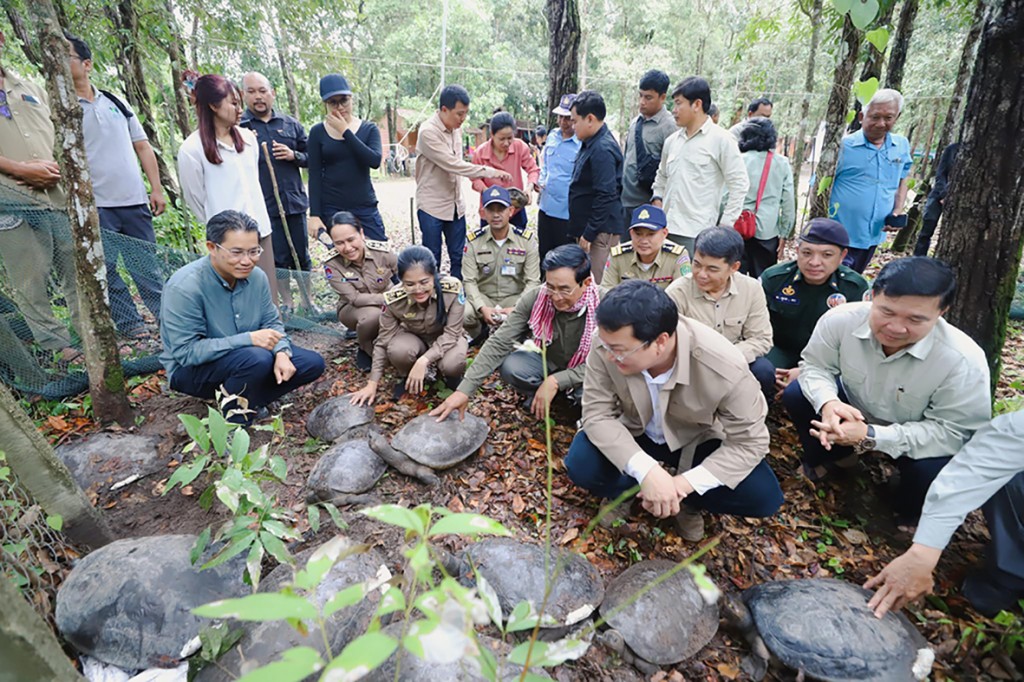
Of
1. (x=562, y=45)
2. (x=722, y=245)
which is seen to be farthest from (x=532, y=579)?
(x=562, y=45)

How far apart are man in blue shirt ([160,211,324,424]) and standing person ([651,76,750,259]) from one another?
10.1 feet

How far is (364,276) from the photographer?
13.5 ft

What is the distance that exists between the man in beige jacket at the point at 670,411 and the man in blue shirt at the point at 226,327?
6.46 feet

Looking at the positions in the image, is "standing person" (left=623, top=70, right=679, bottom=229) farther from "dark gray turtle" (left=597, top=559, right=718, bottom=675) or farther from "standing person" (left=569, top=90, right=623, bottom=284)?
"dark gray turtle" (left=597, top=559, right=718, bottom=675)

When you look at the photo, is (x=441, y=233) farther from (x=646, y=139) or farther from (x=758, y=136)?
(x=758, y=136)

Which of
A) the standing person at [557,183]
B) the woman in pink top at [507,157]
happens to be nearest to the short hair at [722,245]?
the standing person at [557,183]

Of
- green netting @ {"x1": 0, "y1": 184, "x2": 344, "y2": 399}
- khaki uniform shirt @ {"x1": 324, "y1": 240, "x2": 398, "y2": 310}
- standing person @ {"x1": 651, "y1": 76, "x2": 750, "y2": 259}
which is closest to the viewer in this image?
green netting @ {"x1": 0, "y1": 184, "x2": 344, "y2": 399}

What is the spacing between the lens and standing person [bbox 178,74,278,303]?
363 cm

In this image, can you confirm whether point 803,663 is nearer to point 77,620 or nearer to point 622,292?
point 622,292

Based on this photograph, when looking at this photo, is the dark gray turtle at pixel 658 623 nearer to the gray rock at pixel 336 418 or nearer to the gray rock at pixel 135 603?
the gray rock at pixel 135 603

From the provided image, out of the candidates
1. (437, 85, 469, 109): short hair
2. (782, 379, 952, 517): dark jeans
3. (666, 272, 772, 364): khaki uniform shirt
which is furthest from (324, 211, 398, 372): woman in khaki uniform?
(782, 379, 952, 517): dark jeans

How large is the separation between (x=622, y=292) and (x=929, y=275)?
4.26 ft

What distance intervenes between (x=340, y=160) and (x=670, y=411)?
11.8 ft

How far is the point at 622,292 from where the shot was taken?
2.03m
